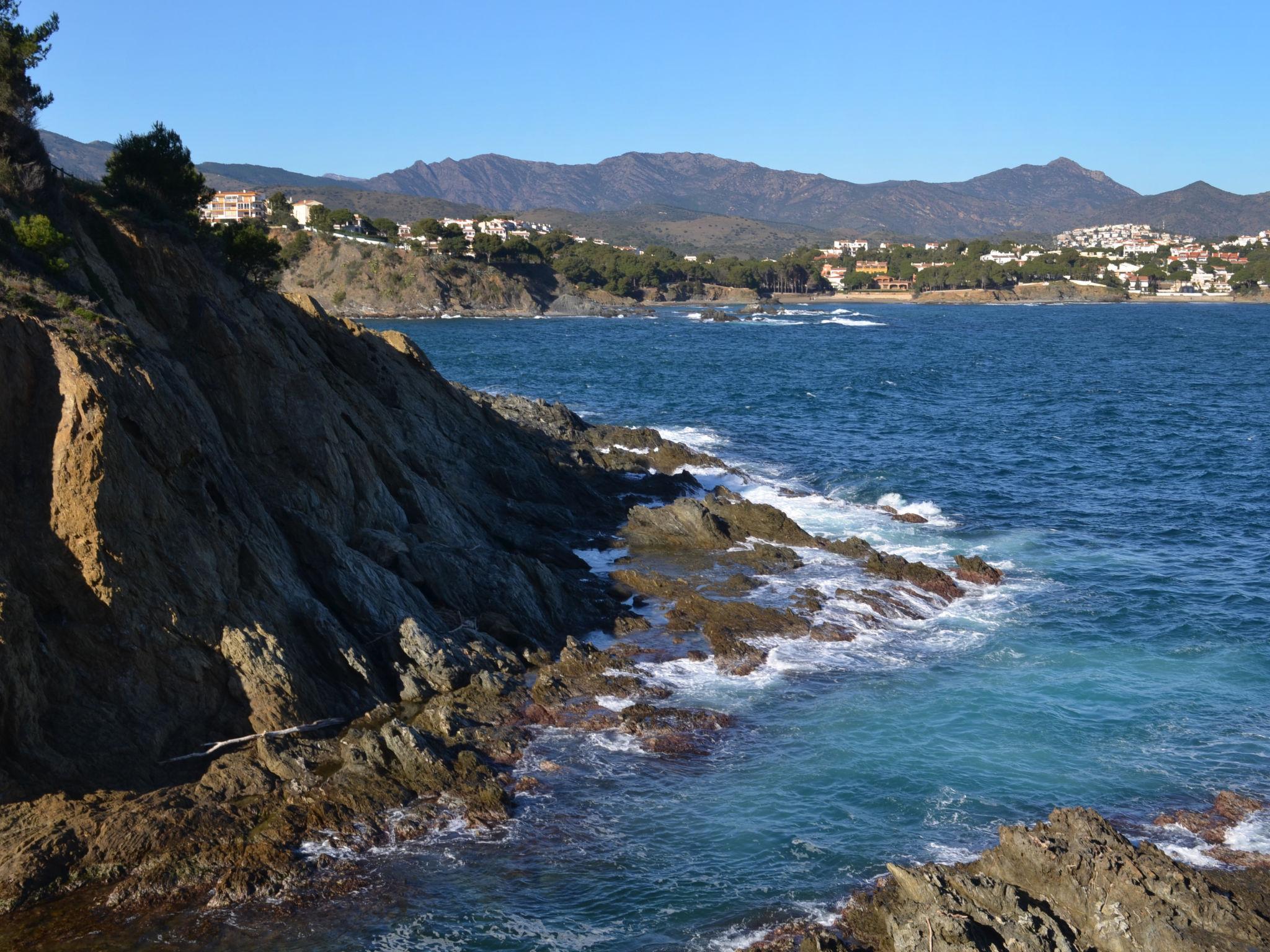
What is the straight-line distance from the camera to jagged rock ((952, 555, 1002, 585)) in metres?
32.6

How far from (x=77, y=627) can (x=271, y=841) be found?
5.22 m

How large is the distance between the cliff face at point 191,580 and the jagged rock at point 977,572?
11777 mm

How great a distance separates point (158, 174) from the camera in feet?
100.0

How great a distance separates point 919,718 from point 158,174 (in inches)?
1006

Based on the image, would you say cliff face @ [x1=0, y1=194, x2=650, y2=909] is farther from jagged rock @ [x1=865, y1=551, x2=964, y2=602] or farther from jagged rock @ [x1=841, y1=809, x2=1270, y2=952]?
jagged rock @ [x1=865, y1=551, x2=964, y2=602]

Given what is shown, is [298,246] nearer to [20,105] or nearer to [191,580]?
[20,105]

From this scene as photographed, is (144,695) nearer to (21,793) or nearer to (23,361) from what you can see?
(21,793)

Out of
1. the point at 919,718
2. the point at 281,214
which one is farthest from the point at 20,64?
the point at 281,214

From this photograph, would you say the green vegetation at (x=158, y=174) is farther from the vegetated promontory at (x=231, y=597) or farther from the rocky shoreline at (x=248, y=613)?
the rocky shoreline at (x=248, y=613)

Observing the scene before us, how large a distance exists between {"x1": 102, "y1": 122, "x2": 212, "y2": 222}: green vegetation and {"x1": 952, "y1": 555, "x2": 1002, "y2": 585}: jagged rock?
25222 millimetres

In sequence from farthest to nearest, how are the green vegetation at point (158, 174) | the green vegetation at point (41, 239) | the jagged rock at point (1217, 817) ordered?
the green vegetation at point (158, 174) → the green vegetation at point (41, 239) → the jagged rock at point (1217, 817)

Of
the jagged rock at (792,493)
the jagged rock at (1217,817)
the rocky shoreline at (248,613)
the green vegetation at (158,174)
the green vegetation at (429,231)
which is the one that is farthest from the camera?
the green vegetation at (429,231)

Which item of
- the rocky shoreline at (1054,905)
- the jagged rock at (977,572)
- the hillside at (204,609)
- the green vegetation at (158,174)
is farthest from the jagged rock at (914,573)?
the green vegetation at (158,174)

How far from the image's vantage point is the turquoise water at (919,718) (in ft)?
51.8
